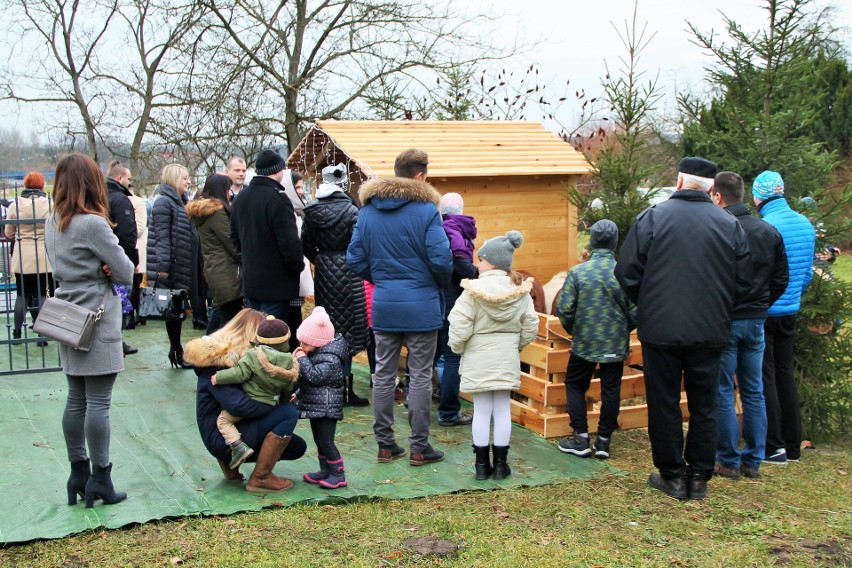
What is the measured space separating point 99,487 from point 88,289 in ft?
3.57

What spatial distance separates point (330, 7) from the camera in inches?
623

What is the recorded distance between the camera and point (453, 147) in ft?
31.4

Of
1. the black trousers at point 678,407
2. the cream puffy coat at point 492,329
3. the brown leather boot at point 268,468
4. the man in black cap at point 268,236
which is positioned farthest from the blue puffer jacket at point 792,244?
the brown leather boot at point 268,468

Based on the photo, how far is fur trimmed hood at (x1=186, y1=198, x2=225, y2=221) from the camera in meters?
7.09

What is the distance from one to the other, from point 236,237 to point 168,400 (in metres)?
1.45

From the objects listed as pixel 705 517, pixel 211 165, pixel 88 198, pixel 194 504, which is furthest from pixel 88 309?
pixel 211 165

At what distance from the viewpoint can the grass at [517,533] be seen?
4104 mm

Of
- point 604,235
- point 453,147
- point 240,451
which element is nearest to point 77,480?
point 240,451

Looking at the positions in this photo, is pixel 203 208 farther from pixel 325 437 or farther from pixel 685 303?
pixel 685 303

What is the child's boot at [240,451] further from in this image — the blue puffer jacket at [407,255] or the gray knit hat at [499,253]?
the gray knit hat at [499,253]

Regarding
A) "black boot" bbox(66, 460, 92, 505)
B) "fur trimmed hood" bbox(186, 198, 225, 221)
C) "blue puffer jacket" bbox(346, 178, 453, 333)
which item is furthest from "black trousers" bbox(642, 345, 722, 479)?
"fur trimmed hood" bbox(186, 198, 225, 221)

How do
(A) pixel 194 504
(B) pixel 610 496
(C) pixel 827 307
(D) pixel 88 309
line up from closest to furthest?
(D) pixel 88 309
(A) pixel 194 504
(B) pixel 610 496
(C) pixel 827 307

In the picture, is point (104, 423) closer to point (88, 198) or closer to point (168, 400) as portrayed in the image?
point (88, 198)

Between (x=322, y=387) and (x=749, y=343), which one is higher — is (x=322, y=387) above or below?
below
